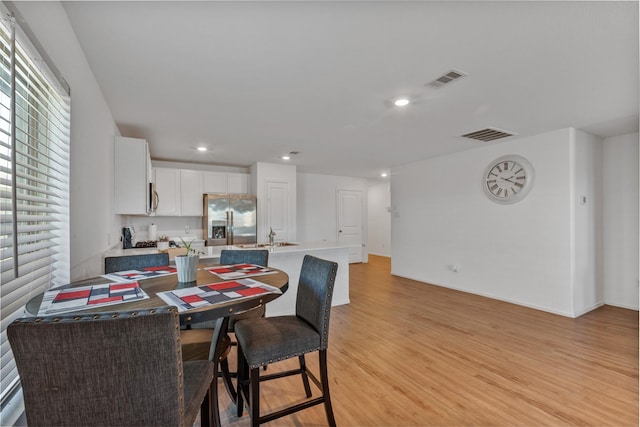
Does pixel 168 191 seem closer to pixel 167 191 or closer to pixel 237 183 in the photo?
pixel 167 191

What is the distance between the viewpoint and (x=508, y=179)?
4277 mm

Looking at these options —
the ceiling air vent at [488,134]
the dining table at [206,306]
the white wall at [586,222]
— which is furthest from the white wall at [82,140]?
the white wall at [586,222]

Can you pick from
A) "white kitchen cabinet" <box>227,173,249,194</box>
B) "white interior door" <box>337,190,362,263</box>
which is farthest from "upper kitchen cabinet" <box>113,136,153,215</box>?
"white interior door" <box>337,190,362,263</box>

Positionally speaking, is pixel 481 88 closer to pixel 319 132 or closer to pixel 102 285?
pixel 319 132

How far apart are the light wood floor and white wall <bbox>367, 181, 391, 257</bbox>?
5032mm

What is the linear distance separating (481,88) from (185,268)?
2.73 m

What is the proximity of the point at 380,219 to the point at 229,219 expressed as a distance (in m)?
5.26

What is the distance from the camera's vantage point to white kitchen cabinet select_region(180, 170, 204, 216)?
5410 millimetres

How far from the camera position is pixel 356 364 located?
249 cm

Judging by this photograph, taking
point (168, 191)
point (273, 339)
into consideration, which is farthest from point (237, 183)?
point (273, 339)

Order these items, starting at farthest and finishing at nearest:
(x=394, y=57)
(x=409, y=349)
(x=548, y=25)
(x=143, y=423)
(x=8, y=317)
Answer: (x=409, y=349) < (x=394, y=57) < (x=548, y=25) < (x=8, y=317) < (x=143, y=423)

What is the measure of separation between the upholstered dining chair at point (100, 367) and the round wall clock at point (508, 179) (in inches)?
185

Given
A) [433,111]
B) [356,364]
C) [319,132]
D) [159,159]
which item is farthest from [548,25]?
[159,159]

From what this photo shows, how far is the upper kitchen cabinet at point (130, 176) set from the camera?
10.4 feet
